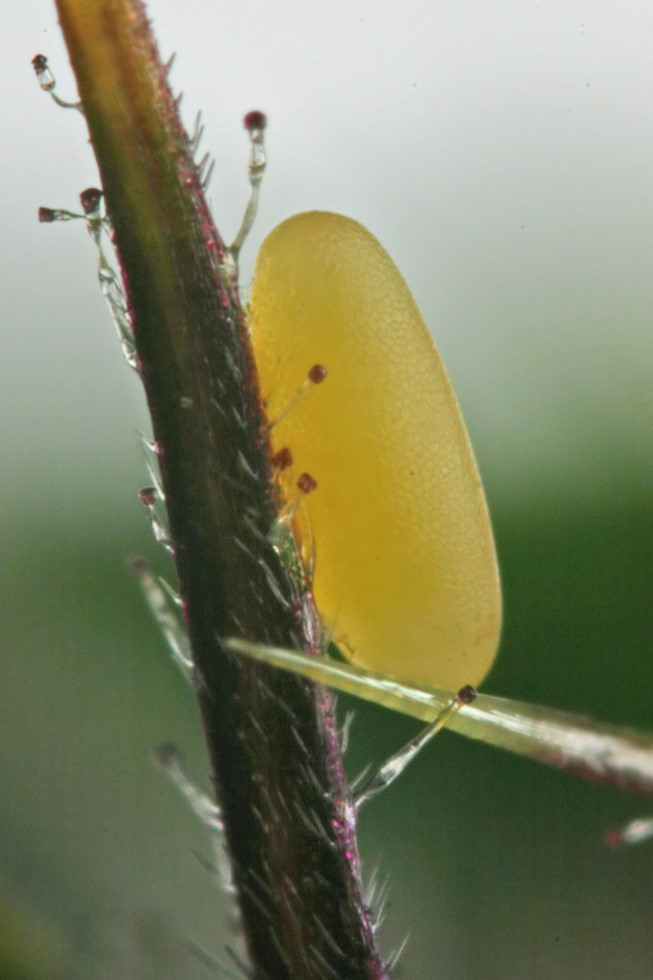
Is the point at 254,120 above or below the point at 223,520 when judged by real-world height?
above

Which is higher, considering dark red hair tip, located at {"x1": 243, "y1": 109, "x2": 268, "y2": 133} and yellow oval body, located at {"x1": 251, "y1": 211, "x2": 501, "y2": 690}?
dark red hair tip, located at {"x1": 243, "y1": 109, "x2": 268, "y2": 133}

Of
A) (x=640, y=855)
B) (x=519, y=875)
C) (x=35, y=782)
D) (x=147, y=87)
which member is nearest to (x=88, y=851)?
(x=35, y=782)

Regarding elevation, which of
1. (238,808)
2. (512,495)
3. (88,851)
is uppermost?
(512,495)

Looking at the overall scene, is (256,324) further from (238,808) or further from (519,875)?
(519,875)

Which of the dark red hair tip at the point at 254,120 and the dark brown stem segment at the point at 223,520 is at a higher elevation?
the dark red hair tip at the point at 254,120

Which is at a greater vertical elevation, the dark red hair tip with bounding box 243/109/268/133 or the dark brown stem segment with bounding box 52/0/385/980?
the dark red hair tip with bounding box 243/109/268/133
